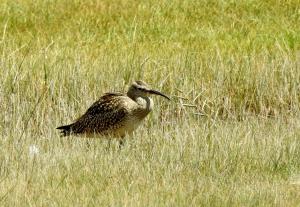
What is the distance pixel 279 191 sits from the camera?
21.0 feet

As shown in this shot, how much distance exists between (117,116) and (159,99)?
1047 mm

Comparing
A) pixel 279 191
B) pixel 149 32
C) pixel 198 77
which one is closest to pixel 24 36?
pixel 149 32

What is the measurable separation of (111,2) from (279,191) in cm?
605

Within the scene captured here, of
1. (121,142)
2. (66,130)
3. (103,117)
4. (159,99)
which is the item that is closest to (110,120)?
(103,117)

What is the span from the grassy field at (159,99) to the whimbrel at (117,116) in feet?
0.36

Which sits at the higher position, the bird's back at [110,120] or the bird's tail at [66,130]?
the bird's back at [110,120]

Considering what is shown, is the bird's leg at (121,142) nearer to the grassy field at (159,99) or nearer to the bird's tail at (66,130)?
the grassy field at (159,99)

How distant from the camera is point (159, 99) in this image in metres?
9.22

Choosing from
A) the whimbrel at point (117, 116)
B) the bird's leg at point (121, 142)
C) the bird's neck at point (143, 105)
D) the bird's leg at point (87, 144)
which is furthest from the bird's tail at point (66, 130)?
the bird's neck at point (143, 105)

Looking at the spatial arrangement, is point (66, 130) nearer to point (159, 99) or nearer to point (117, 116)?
point (117, 116)

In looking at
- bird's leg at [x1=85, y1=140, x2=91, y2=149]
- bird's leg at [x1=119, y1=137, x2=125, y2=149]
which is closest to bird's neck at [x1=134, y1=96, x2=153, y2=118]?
bird's leg at [x1=119, y1=137, x2=125, y2=149]

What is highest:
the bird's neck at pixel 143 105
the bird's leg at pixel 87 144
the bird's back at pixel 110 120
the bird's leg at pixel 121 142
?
the bird's neck at pixel 143 105

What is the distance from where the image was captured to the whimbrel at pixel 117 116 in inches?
322

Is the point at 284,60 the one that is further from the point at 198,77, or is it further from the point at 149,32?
the point at 149,32
